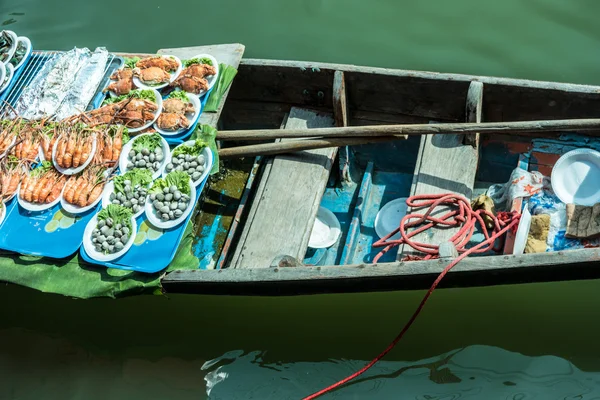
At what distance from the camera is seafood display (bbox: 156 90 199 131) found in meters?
5.90

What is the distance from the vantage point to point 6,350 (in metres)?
6.17

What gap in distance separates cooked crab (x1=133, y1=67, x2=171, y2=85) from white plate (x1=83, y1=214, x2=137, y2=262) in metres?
1.48

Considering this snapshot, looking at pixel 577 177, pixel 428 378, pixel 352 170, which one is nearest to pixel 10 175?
pixel 352 170

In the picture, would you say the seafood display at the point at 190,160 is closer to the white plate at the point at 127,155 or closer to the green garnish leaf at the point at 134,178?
the white plate at the point at 127,155

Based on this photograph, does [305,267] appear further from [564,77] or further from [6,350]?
[564,77]

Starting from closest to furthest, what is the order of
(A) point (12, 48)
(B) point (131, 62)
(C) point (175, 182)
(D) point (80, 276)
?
(D) point (80, 276) < (C) point (175, 182) < (B) point (131, 62) < (A) point (12, 48)

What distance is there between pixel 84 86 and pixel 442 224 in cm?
343

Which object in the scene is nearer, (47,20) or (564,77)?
(564,77)

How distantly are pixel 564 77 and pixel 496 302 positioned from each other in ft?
9.29

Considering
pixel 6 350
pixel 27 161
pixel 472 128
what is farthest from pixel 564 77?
pixel 6 350

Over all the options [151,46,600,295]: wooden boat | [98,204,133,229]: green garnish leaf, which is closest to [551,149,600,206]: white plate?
[151,46,600,295]: wooden boat

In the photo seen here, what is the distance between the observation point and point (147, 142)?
227 inches

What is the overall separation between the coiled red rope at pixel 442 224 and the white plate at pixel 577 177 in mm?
468

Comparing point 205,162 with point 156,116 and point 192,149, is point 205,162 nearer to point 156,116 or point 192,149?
point 192,149
